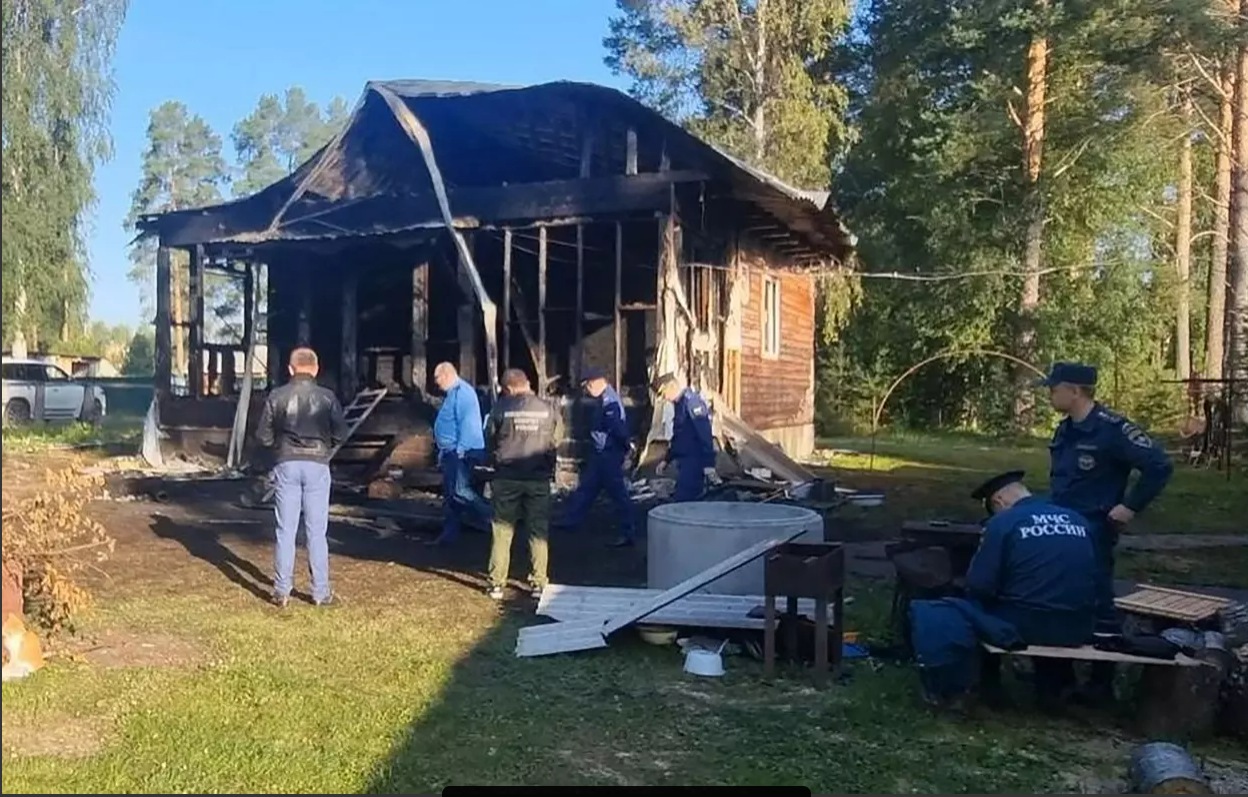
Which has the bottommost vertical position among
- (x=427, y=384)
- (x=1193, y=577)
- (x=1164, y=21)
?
(x=1193, y=577)

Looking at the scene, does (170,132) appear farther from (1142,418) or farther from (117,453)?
(1142,418)

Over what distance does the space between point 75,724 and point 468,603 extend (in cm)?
268

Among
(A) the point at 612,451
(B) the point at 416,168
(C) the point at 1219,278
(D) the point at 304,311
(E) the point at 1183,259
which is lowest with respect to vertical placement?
(A) the point at 612,451

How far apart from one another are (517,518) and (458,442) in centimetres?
170

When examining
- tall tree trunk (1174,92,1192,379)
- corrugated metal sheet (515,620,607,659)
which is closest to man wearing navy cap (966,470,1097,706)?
corrugated metal sheet (515,620,607,659)

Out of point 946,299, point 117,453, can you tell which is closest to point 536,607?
point 117,453

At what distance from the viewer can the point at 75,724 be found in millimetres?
3939

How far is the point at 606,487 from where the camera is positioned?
894 centimetres

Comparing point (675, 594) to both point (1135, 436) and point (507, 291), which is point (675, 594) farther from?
point (507, 291)

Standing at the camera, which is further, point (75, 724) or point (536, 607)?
point (536, 607)

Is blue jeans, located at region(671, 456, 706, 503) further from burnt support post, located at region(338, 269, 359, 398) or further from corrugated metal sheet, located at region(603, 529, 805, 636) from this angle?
burnt support post, located at region(338, 269, 359, 398)

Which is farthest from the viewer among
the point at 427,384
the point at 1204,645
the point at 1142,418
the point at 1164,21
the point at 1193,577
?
the point at 1142,418

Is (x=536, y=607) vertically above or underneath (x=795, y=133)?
underneath

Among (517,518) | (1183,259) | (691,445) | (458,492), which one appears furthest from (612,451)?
(1183,259)
